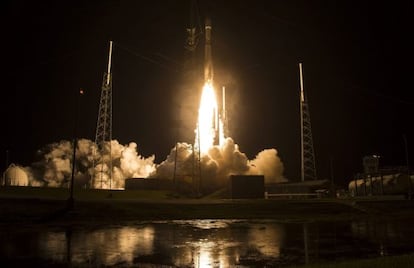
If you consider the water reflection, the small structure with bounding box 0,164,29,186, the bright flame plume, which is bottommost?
the water reflection

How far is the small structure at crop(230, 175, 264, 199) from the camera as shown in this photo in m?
60.5

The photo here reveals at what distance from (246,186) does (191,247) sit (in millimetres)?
44517

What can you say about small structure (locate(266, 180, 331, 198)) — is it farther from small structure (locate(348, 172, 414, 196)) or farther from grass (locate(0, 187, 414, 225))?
Result: grass (locate(0, 187, 414, 225))

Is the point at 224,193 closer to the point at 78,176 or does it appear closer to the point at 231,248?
the point at 78,176

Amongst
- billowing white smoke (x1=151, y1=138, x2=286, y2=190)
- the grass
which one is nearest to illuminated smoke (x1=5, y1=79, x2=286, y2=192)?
billowing white smoke (x1=151, y1=138, x2=286, y2=190)

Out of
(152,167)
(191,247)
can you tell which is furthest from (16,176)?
(191,247)

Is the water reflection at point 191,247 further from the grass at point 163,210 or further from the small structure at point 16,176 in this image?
the small structure at point 16,176

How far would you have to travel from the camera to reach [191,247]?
17.1 meters

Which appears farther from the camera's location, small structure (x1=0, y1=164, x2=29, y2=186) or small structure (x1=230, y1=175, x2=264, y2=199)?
small structure (x1=0, y1=164, x2=29, y2=186)

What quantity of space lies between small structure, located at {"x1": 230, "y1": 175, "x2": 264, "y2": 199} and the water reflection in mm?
38011

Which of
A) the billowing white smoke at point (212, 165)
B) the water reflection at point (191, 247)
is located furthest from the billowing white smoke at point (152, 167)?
the water reflection at point (191, 247)

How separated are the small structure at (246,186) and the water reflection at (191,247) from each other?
38.0 meters

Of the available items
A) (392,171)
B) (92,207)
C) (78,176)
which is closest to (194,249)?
(92,207)

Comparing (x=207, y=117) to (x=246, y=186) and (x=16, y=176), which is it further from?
(x=16, y=176)
